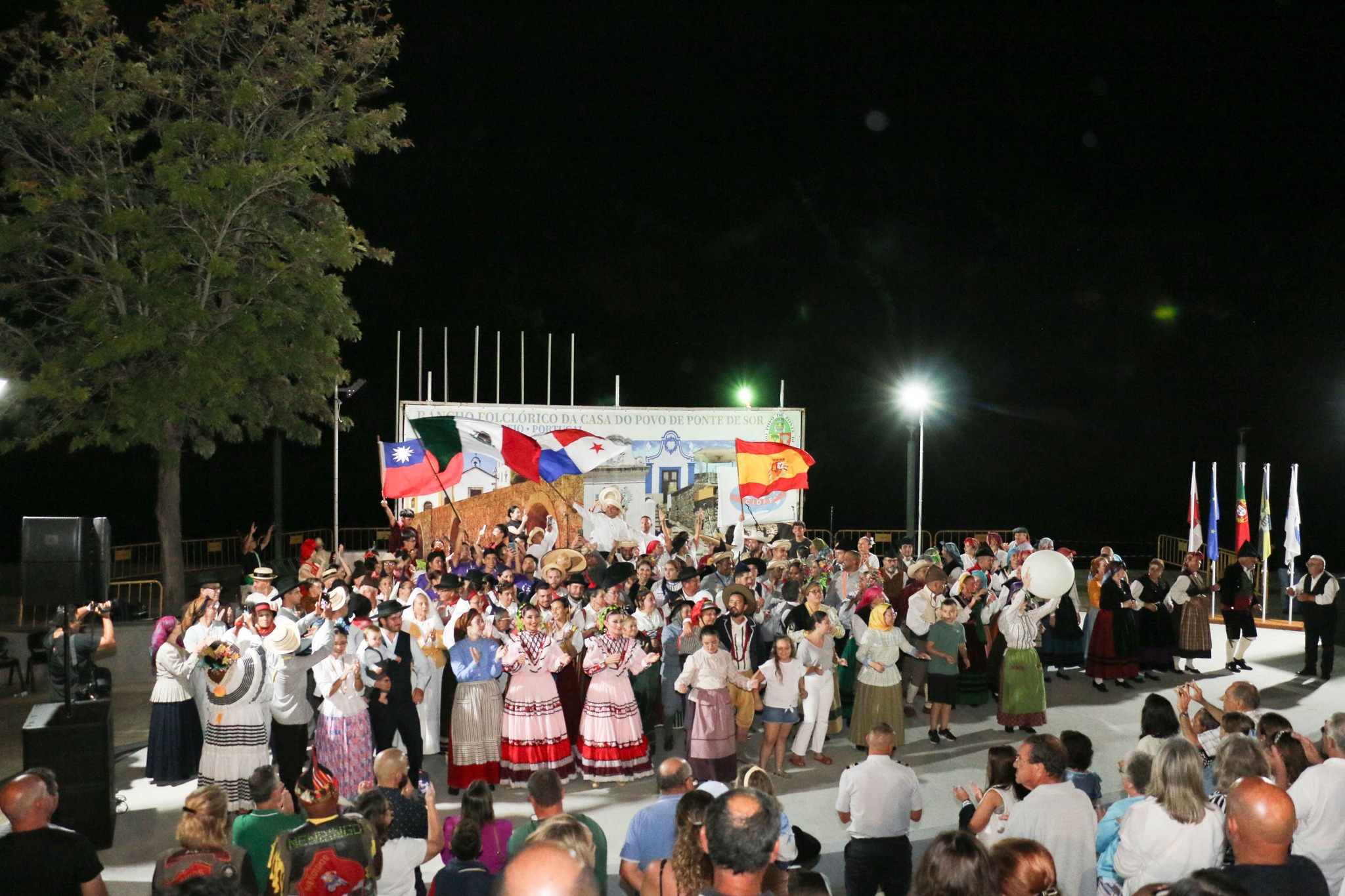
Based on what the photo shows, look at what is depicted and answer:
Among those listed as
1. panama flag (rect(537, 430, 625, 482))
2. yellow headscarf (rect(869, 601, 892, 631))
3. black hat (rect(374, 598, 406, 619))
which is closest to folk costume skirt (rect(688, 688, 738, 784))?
yellow headscarf (rect(869, 601, 892, 631))

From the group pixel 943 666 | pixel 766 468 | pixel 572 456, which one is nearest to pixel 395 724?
pixel 943 666

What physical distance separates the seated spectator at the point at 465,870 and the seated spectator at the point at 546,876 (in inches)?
59.7

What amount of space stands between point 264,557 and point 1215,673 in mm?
17413

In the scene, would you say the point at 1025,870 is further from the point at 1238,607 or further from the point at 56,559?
the point at 1238,607

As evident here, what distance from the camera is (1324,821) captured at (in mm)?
5289

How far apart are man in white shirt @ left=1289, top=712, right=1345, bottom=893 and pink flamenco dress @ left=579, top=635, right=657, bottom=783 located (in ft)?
17.2

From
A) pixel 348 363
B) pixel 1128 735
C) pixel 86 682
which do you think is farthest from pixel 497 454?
pixel 348 363

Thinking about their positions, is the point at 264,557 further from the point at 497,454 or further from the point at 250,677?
the point at 250,677

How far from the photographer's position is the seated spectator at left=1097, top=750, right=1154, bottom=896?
201 inches

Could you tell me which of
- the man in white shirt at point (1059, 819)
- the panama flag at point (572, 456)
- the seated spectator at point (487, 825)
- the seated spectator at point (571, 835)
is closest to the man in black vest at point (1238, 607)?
the panama flag at point (572, 456)

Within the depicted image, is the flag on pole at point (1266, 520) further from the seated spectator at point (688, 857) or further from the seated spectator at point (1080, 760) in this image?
the seated spectator at point (688, 857)

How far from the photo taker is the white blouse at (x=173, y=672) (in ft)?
27.6

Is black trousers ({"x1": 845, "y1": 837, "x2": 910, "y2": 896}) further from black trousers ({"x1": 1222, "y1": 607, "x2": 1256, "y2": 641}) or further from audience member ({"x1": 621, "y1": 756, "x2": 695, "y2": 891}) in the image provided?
black trousers ({"x1": 1222, "y1": 607, "x2": 1256, "y2": 641})

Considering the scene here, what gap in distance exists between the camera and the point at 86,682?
9.77 m
